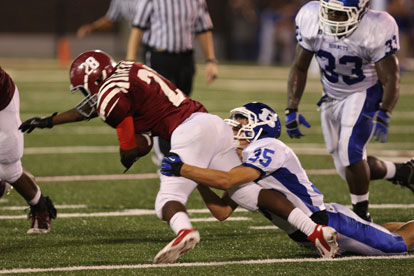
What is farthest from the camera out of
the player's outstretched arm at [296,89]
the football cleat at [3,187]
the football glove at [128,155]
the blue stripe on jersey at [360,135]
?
the football cleat at [3,187]

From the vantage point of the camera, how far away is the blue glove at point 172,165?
12.7ft

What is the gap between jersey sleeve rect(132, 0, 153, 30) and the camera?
7002 mm

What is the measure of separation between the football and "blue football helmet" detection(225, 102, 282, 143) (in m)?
0.39

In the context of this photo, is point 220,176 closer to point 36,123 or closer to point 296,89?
point 36,123

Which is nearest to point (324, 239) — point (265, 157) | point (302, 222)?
point (302, 222)

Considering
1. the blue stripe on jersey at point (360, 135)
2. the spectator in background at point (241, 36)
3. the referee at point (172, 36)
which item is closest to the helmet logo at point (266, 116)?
the blue stripe on jersey at point (360, 135)

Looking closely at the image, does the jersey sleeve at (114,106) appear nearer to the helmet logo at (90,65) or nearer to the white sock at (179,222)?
the helmet logo at (90,65)

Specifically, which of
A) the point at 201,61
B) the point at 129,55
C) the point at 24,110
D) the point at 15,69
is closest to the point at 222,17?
the point at 201,61

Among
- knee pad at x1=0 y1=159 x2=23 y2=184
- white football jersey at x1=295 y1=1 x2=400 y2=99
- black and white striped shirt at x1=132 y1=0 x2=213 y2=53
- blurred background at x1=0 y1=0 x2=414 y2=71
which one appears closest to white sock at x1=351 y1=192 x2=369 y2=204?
white football jersey at x1=295 y1=1 x2=400 y2=99

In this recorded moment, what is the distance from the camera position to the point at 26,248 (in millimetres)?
4359

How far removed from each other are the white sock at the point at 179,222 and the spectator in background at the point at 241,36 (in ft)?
68.3

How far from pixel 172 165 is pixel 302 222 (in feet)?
2.08

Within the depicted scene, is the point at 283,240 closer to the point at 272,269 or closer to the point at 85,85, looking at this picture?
the point at 272,269

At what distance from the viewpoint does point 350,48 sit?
4891mm
